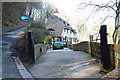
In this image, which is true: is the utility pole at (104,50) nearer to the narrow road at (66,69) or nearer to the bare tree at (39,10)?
the narrow road at (66,69)

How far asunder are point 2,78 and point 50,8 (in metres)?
24.4

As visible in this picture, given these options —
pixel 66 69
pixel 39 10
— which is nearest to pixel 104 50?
pixel 66 69

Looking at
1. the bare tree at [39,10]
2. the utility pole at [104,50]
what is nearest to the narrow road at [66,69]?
the utility pole at [104,50]

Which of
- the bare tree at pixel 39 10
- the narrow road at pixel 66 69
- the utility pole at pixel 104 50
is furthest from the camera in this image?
the bare tree at pixel 39 10

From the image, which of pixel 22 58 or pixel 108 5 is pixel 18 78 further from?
pixel 108 5

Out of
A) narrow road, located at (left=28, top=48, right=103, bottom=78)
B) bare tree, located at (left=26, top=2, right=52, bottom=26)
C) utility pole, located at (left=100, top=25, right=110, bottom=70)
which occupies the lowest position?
narrow road, located at (left=28, top=48, right=103, bottom=78)

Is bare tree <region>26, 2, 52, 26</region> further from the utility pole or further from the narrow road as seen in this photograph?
the utility pole

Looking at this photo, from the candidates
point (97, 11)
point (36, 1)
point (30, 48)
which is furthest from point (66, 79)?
point (36, 1)

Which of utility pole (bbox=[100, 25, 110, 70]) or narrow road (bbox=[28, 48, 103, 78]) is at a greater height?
utility pole (bbox=[100, 25, 110, 70])

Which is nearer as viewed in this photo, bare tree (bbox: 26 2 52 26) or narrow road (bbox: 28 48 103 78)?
narrow road (bbox: 28 48 103 78)

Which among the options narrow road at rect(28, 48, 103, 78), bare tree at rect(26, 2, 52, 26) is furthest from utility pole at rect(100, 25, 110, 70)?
→ bare tree at rect(26, 2, 52, 26)

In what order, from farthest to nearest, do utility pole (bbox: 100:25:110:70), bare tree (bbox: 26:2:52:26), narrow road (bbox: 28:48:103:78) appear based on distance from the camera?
bare tree (bbox: 26:2:52:26), utility pole (bbox: 100:25:110:70), narrow road (bbox: 28:48:103:78)

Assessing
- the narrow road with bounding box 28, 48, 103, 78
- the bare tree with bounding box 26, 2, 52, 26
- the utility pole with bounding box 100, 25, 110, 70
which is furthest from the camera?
the bare tree with bounding box 26, 2, 52, 26

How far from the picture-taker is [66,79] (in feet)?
16.2
